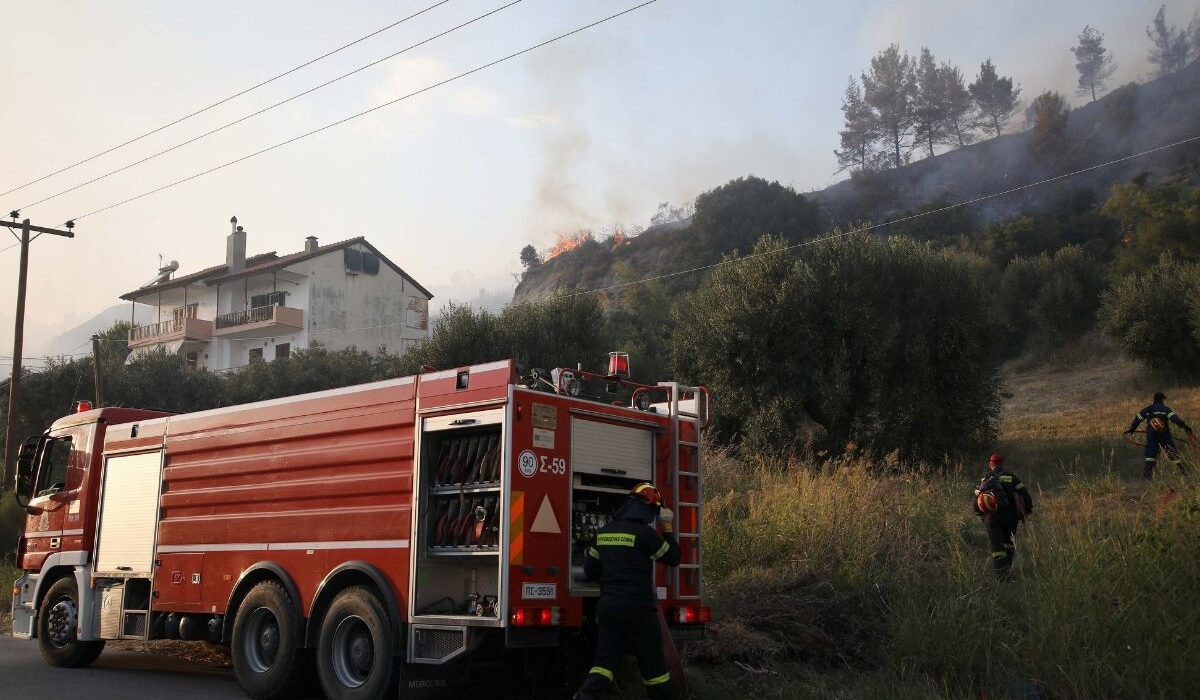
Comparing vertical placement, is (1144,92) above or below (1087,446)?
above

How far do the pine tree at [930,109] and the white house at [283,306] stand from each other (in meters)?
78.1

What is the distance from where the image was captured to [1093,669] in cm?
652

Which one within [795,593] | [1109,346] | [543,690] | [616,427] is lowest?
[543,690]

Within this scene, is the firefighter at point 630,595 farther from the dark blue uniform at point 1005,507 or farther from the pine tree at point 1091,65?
the pine tree at point 1091,65

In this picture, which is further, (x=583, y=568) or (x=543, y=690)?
(x=543, y=690)

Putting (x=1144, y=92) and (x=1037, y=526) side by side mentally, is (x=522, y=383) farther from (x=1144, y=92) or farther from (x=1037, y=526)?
(x=1144, y=92)

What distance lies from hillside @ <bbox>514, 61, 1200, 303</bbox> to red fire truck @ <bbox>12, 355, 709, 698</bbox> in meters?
66.1

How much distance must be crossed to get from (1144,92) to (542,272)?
6659cm

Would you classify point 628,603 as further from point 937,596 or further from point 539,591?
point 937,596

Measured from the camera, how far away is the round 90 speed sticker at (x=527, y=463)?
22.5 feet

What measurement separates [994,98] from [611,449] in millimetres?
121494

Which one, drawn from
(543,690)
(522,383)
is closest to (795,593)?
(543,690)

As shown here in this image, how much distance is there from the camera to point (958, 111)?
379ft

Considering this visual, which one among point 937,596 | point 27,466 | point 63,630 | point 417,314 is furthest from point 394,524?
point 417,314
